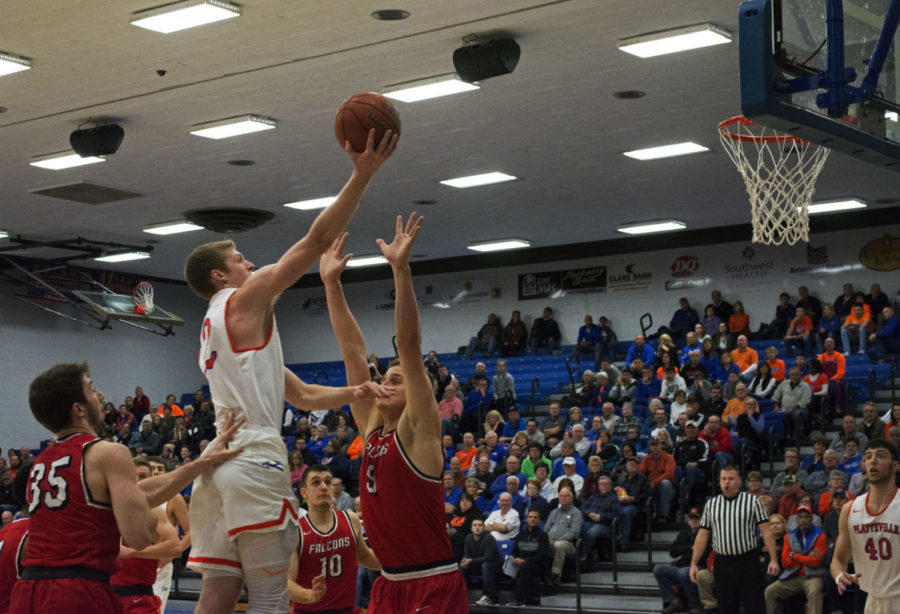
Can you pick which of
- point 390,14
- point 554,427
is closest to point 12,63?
point 390,14

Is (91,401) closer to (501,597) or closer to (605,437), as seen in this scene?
(501,597)

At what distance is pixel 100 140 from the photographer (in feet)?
45.2

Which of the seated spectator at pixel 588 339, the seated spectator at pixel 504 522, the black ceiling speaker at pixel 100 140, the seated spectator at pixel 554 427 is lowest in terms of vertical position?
the seated spectator at pixel 504 522

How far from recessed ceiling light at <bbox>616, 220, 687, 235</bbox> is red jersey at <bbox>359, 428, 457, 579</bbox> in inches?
664

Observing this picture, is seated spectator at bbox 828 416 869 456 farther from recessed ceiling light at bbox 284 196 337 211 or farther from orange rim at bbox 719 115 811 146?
recessed ceiling light at bbox 284 196 337 211

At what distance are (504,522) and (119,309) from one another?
13.7 m

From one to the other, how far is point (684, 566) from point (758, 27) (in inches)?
341

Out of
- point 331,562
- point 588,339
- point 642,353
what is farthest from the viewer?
point 588,339

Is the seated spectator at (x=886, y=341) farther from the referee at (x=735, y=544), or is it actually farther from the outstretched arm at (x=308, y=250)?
the outstretched arm at (x=308, y=250)

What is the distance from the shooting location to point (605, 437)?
16094 mm

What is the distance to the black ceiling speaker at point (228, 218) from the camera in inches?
765

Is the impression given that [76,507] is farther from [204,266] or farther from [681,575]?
[681,575]

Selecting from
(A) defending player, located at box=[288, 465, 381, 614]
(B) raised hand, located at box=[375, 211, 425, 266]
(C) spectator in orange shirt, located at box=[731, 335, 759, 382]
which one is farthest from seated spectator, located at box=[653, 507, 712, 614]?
(B) raised hand, located at box=[375, 211, 425, 266]

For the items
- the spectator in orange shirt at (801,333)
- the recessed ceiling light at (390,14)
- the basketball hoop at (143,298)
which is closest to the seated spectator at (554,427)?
the spectator in orange shirt at (801,333)
